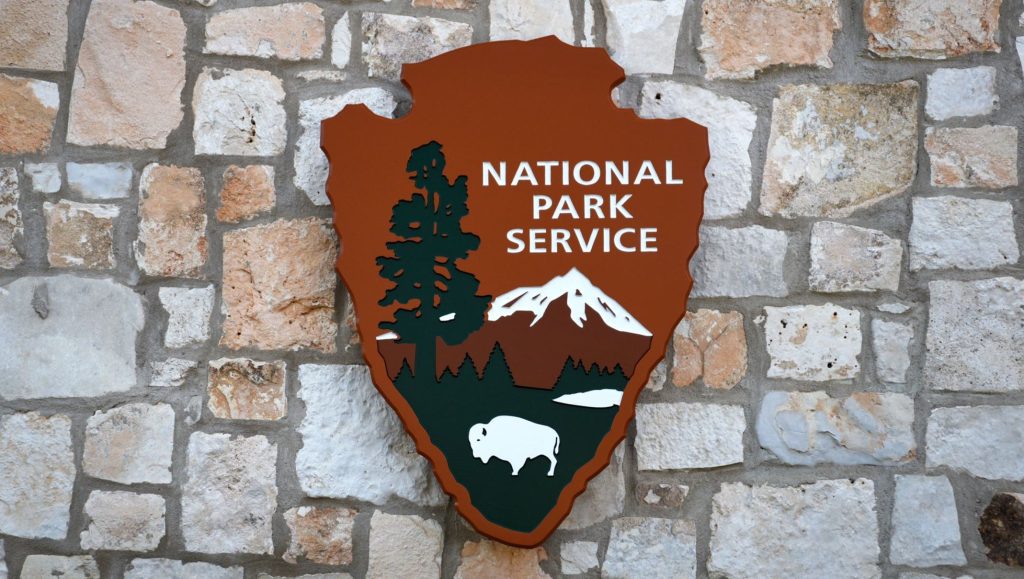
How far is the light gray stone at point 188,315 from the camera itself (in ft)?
6.79

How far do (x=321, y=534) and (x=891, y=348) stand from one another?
1.36m

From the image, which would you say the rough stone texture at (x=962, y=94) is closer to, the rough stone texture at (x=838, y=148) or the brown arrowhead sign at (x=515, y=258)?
the rough stone texture at (x=838, y=148)

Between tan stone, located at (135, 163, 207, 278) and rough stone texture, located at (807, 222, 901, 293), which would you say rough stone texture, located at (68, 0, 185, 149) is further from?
rough stone texture, located at (807, 222, 901, 293)

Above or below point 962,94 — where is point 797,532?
below

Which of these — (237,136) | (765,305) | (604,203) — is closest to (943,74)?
(765,305)

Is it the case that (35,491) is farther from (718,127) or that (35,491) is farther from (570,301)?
(718,127)

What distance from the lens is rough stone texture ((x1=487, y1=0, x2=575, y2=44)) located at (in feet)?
6.92

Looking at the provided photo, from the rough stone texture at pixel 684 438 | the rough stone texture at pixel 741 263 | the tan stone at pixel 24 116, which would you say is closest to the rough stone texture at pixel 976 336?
the rough stone texture at pixel 741 263

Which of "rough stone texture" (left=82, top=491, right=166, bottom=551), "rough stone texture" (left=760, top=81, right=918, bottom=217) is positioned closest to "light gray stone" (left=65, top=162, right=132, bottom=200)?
"rough stone texture" (left=82, top=491, right=166, bottom=551)

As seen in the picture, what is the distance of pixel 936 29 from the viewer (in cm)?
211

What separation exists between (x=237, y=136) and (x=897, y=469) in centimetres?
170

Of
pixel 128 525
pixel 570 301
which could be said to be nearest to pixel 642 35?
pixel 570 301

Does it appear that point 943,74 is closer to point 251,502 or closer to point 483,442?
point 483,442

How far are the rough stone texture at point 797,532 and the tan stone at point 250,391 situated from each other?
1.02 metres
